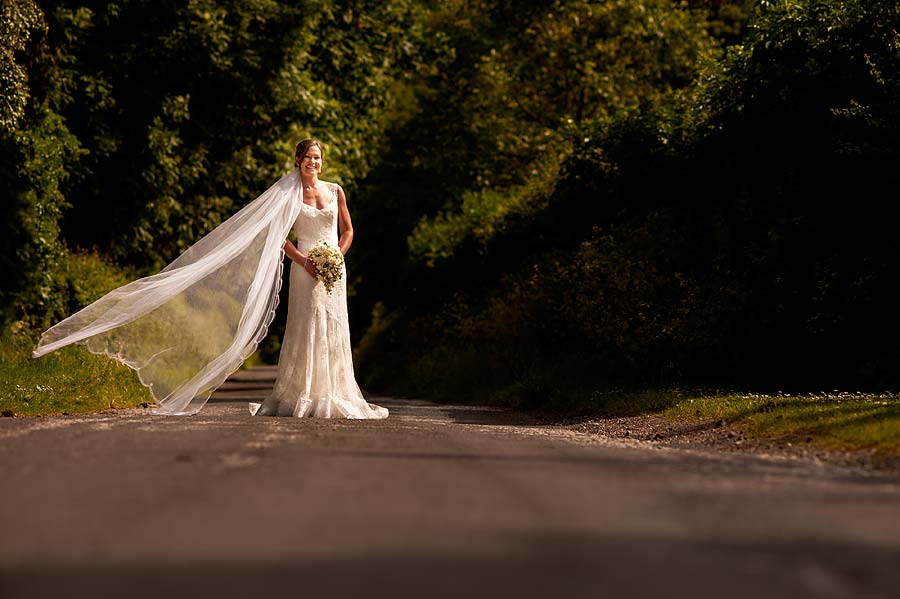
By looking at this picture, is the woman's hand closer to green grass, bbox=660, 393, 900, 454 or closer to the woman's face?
the woman's face

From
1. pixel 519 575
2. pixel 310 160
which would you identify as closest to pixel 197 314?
pixel 310 160

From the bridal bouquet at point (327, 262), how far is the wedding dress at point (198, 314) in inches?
18.0

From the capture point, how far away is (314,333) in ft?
47.8

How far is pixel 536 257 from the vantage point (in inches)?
995

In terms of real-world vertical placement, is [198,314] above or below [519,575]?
above

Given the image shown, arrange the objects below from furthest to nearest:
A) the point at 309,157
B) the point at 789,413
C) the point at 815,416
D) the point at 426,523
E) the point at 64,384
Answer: the point at 64,384, the point at 309,157, the point at 789,413, the point at 815,416, the point at 426,523

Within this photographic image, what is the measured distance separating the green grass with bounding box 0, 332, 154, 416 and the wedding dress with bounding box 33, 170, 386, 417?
47.2 inches

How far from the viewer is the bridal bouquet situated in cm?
1459

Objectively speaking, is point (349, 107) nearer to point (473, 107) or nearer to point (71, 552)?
point (473, 107)

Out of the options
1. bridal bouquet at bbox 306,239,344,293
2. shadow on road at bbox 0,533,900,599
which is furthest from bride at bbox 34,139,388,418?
shadow on road at bbox 0,533,900,599

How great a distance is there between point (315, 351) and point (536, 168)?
23.8m

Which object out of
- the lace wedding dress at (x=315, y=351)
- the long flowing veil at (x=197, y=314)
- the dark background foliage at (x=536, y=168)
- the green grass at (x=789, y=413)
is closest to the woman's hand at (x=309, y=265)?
the lace wedding dress at (x=315, y=351)

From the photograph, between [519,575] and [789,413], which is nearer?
[519,575]

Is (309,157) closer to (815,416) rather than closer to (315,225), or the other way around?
(315,225)
